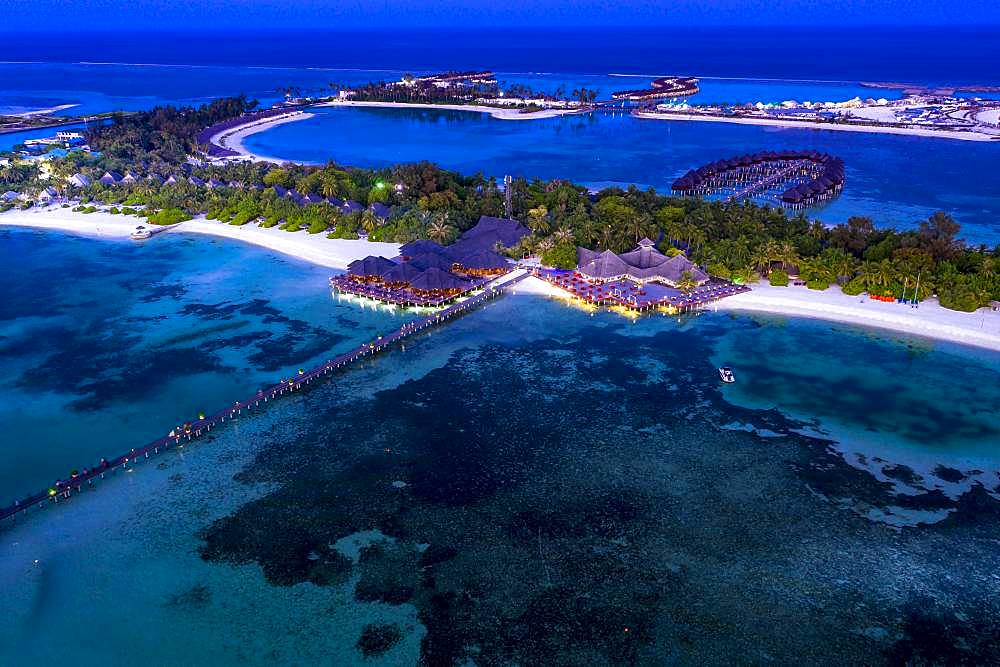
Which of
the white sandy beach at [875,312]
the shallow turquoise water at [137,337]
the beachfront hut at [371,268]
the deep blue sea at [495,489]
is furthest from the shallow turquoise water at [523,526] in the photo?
the beachfront hut at [371,268]

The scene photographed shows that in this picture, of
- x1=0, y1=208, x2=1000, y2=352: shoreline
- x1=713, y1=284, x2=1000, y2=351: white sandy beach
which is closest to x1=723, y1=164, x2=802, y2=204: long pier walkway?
x1=713, y1=284, x2=1000, y2=351: white sandy beach

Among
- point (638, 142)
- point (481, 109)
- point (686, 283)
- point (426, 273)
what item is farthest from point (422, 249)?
point (481, 109)

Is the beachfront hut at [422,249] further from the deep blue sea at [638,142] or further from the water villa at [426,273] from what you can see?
the deep blue sea at [638,142]

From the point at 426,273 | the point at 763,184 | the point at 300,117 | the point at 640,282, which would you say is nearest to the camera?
the point at 426,273

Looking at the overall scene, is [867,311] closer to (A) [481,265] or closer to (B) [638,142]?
(A) [481,265]

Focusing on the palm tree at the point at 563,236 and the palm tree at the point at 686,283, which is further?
the palm tree at the point at 563,236

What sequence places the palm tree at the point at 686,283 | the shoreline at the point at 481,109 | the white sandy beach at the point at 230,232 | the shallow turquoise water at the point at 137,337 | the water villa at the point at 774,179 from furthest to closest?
the shoreline at the point at 481,109
the water villa at the point at 774,179
the white sandy beach at the point at 230,232
the palm tree at the point at 686,283
the shallow turquoise water at the point at 137,337

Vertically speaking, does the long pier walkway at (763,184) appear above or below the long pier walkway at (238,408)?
above
